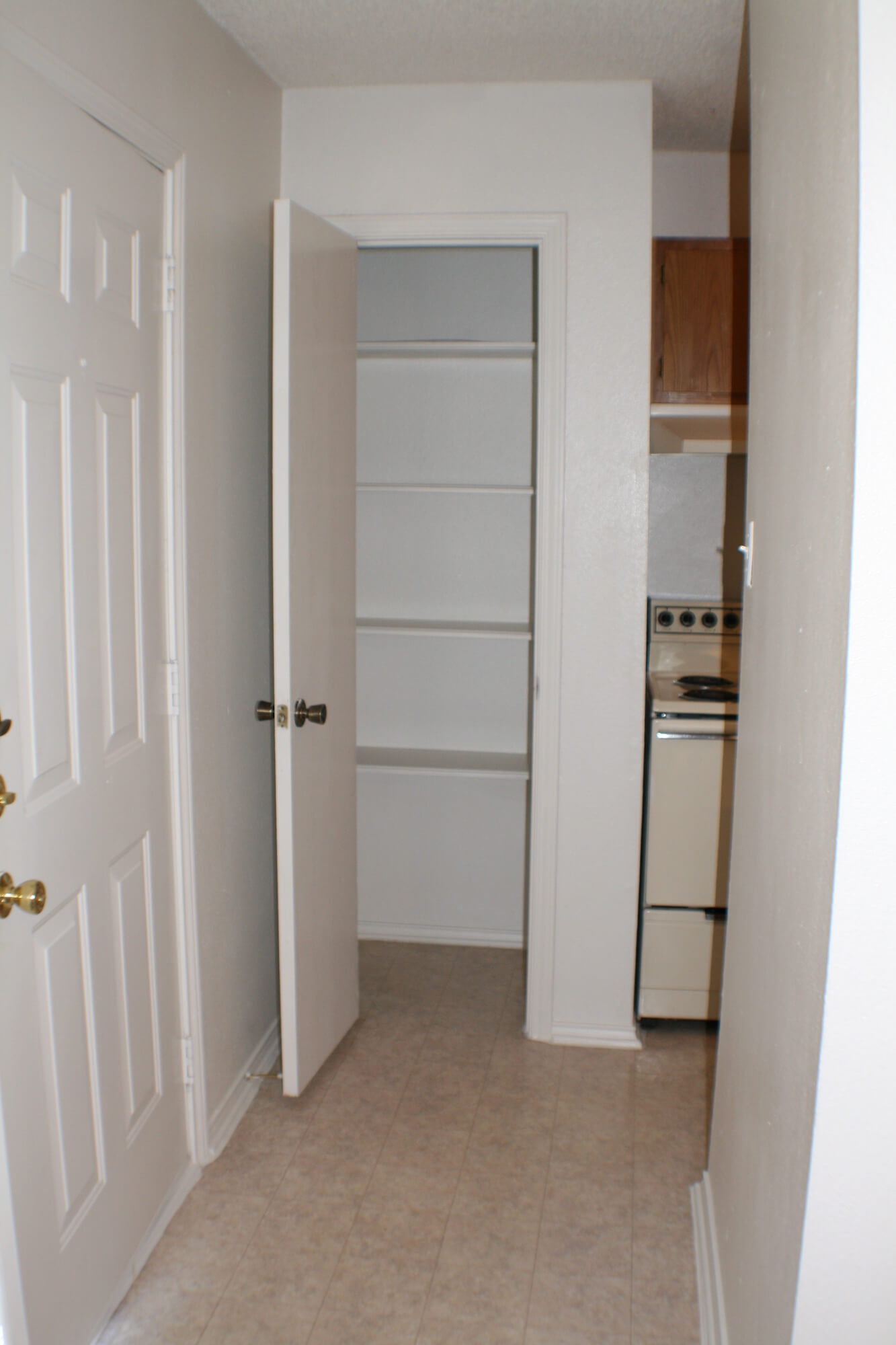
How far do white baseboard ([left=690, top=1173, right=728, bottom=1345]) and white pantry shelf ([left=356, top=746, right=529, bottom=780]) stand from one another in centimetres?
129

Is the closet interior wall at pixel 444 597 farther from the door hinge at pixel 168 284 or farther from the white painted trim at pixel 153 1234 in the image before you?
the white painted trim at pixel 153 1234

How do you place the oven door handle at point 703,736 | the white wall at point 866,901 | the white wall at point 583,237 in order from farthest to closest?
the oven door handle at point 703,736
the white wall at point 583,237
the white wall at point 866,901

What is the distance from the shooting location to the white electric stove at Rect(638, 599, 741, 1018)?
2.77 metres

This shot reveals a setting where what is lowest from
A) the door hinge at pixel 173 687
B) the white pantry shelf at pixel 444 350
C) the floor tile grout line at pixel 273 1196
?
the floor tile grout line at pixel 273 1196

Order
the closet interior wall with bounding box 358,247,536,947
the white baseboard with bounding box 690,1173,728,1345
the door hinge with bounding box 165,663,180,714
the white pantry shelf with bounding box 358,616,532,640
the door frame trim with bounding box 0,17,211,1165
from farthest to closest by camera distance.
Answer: the closet interior wall with bounding box 358,247,536,947
the white pantry shelf with bounding box 358,616,532,640
the door hinge with bounding box 165,663,180,714
the door frame trim with bounding box 0,17,211,1165
the white baseboard with bounding box 690,1173,728,1345

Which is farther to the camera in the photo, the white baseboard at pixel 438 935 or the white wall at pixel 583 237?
the white baseboard at pixel 438 935

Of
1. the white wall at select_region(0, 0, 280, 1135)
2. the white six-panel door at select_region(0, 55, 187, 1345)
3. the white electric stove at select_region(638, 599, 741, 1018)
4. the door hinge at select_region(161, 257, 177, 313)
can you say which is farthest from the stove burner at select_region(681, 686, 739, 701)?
the door hinge at select_region(161, 257, 177, 313)

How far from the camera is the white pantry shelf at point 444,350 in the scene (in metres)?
3.02

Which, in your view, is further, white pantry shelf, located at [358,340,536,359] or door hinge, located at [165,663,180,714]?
white pantry shelf, located at [358,340,536,359]

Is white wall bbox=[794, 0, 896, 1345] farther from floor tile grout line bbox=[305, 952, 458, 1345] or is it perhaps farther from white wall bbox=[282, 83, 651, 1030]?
white wall bbox=[282, 83, 651, 1030]

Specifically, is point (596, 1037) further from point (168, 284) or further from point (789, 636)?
point (168, 284)

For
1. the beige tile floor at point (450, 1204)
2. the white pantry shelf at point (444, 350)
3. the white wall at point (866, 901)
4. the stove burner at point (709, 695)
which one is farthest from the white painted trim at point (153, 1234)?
the white pantry shelf at point (444, 350)

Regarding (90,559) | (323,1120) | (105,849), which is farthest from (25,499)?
(323,1120)

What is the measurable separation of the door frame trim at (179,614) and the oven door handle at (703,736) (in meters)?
1.28
